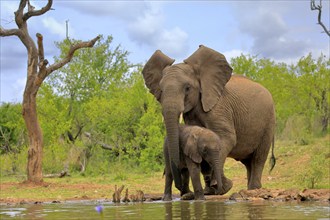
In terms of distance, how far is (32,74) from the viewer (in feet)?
63.4

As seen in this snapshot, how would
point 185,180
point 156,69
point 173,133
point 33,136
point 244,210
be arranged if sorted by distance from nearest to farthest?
point 244,210 → point 173,133 → point 185,180 → point 156,69 → point 33,136

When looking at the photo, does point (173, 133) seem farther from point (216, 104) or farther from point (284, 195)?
point (284, 195)

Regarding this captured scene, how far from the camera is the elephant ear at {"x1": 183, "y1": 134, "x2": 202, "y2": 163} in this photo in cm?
1123

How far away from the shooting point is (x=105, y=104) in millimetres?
28453

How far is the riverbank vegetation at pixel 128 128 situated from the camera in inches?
869

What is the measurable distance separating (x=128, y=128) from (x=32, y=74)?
8809 mm

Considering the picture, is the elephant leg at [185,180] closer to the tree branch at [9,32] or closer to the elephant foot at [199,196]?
the elephant foot at [199,196]

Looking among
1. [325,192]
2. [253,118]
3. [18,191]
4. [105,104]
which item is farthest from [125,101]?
[325,192]

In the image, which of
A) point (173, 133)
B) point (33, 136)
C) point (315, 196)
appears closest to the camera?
point (315, 196)

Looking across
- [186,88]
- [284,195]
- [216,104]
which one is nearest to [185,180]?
[216,104]

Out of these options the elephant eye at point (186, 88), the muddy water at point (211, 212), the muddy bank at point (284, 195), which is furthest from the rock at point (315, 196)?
the elephant eye at point (186, 88)

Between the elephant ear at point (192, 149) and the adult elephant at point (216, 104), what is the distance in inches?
8.7

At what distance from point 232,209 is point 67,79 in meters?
25.6

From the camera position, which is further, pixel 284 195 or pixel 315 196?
pixel 284 195
